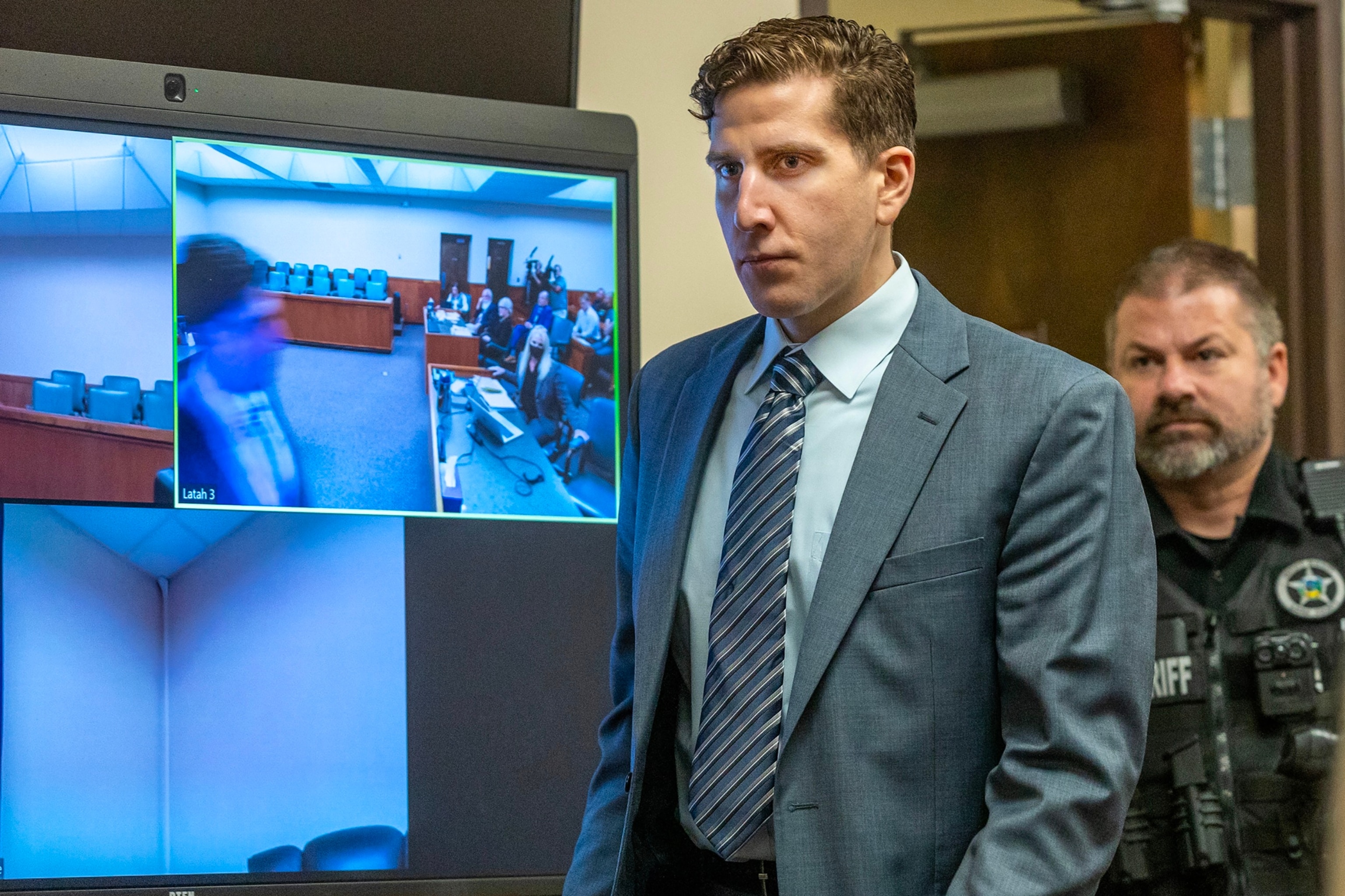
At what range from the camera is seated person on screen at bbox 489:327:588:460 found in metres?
1.83

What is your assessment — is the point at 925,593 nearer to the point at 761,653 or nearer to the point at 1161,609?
the point at 761,653

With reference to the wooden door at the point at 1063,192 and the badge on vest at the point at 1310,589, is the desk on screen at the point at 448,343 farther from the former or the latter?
the wooden door at the point at 1063,192

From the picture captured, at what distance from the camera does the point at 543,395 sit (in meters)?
1.84

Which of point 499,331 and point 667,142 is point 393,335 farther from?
point 667,142

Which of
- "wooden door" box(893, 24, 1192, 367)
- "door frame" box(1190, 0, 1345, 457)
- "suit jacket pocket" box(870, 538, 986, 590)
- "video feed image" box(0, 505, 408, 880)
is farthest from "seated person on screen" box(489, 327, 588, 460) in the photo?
"wooden door" box(893, 24, 1192, 367)

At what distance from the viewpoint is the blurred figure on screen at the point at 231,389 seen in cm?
168

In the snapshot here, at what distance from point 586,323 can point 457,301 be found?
179 mm

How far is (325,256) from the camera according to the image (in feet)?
5.78

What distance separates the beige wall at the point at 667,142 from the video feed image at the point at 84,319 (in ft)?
2.34

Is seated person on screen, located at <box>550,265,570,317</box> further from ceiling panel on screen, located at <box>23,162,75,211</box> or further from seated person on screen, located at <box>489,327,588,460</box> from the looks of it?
ceiling panel on screen, located at <box>23,162,75,211</box>

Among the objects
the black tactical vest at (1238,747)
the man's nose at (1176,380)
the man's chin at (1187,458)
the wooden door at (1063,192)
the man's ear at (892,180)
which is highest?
the wooden door at (1063,192)

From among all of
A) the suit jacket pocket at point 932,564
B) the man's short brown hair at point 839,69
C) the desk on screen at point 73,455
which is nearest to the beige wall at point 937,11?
the man's short brown hair at point 839,69

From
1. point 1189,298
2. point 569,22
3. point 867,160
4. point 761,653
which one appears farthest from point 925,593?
point 1189,298

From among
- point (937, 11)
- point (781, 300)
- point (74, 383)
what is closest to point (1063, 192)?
point (937, 11)
